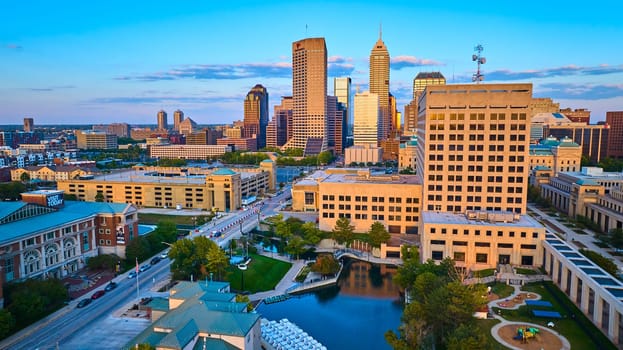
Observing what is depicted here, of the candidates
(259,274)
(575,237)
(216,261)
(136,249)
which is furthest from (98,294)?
(575,237)

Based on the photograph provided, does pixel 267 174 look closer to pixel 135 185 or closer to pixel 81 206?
pixel 135 185

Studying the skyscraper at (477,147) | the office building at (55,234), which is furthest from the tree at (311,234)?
the office building at (55,234)

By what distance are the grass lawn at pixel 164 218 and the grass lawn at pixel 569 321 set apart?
76335mm

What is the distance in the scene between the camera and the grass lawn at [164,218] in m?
105

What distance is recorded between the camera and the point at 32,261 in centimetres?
6028

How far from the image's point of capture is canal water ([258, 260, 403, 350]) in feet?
169

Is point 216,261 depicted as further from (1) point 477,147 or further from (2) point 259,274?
(1) point 477,147

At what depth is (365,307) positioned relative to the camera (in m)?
60.4

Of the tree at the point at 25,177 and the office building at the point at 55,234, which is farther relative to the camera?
the tree at the point at 25,177

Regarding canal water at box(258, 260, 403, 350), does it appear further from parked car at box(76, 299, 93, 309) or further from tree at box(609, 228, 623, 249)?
tree at box(609, 228, 623, 249)

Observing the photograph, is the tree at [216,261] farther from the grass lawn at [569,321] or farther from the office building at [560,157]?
the office building at [560,157]

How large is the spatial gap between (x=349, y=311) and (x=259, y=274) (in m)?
17.6

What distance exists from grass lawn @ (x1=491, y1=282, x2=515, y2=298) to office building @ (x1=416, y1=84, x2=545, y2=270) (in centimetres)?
1328

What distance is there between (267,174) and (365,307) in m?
98.8
